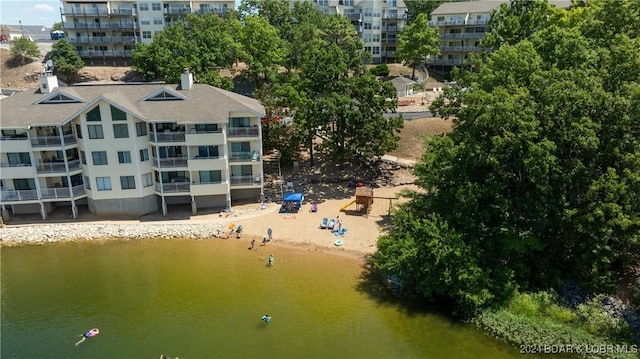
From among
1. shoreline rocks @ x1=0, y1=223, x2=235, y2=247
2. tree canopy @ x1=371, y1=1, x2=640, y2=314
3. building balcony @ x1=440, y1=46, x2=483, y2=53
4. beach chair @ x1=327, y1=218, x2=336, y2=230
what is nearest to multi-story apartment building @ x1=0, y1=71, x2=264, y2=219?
shoreline rocks @ x1=0, y1=223, x2=235, y2=247

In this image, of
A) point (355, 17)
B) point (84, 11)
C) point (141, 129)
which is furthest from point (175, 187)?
point (355, 17)

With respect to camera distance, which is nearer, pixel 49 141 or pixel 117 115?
pixel 117 115

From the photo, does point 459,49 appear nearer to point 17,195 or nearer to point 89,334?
point 17,195

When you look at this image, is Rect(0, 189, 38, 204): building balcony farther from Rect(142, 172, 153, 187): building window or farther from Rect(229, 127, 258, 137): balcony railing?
Rect(229, 127, 258, 137): balcony railing

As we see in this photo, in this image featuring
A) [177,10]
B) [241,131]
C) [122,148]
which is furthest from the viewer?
[177,10]

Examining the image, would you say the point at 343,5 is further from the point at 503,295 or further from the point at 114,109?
the point at 503,295
